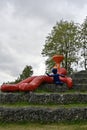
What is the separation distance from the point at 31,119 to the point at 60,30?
79.3 feet

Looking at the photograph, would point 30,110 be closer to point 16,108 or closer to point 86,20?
point 16,108

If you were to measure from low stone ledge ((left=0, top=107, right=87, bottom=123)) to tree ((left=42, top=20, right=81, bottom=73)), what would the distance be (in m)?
22.1

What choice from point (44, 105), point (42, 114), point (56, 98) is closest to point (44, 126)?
point (42, 114)

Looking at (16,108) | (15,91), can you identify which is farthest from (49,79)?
(16,108)

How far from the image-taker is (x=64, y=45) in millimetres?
36875

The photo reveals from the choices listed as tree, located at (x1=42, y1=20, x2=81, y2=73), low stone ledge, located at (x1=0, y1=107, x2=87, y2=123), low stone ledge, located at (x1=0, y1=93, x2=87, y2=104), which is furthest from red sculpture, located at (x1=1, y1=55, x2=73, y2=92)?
tree, located at (x1=42, y1=20, x2=81, y2=73)

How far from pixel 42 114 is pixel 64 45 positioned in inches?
919

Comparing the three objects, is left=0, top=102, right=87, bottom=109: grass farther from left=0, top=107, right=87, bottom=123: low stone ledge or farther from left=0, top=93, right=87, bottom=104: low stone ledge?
left=0, top=107, right=87, bottom=123: low stone ledge

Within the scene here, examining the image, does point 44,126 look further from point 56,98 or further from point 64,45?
point 64,45

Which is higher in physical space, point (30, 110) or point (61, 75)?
point (61, 75)

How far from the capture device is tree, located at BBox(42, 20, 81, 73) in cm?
3653

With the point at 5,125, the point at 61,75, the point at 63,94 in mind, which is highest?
the point at 61,75

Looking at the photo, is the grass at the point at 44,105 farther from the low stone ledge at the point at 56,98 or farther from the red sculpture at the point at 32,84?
the red sculpture at the point at 32,84

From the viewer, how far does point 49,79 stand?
17953 millimetres
